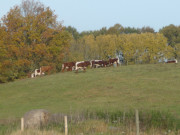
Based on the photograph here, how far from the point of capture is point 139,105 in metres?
24.4

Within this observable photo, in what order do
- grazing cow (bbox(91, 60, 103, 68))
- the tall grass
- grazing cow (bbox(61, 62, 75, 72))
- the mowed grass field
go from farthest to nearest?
1. grazing cow (bbox(91, 60, 103, 68))
2. grazing cow (bbox(61, 62, 75, 72))
3. the mowed grass field
4. the tall grass

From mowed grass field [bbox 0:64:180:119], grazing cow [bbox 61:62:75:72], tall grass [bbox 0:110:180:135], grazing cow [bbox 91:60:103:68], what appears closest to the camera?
tall grass [bbox 0:110:180:135]

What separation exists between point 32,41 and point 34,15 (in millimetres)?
4995

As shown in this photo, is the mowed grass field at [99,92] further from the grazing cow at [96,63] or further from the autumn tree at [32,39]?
the autumn tree at [32,39]

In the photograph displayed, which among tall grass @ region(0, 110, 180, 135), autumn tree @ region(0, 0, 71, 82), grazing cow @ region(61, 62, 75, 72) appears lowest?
tall grass @ region(0, 110, 180, 135)

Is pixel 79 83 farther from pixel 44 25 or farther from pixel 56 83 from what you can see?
pixel 44 25

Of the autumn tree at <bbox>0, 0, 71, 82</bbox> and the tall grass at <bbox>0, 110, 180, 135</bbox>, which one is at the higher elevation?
the autumn tree at <bbox>0, 0, 71, 82</bbox>

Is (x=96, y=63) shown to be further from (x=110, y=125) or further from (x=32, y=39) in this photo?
(x=110, y=125)

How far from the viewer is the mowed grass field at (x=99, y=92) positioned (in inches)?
987

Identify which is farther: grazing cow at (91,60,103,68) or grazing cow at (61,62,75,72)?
grazing cow at (91,60,103,68)

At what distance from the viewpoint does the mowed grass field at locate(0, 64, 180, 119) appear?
82.3ft

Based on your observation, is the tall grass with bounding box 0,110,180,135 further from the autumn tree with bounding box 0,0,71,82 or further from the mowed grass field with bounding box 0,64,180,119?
the autumn tree with bounding box 0,0,71,82

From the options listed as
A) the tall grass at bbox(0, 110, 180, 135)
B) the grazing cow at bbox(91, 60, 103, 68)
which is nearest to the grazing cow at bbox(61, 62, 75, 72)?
the grazing cow at bbox(91, 60, 103, 68)

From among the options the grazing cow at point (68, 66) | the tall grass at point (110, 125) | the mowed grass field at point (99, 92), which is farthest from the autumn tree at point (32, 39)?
the tall grass at point (110, 125)
